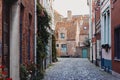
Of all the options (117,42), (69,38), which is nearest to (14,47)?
(117,42)

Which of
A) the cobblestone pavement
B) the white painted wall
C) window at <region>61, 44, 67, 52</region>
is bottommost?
the cobblestone pavement

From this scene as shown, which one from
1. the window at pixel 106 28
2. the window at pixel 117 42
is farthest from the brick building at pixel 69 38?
the window at pixel 117 42

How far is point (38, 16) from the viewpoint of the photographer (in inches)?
701

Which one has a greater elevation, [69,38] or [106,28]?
[106,28]

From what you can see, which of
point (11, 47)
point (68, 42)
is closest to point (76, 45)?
point (68, 42)

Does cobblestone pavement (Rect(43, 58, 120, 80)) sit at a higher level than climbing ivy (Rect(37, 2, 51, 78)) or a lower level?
lower

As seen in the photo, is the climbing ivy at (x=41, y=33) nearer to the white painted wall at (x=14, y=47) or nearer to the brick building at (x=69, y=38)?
the white painted wall at (x=14, y=47)

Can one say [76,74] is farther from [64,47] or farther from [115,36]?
[64,47]

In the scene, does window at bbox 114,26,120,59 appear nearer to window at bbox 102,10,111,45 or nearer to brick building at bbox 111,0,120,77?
brick building at bbox 111,0,120,77

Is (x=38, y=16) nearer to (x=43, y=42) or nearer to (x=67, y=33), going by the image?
(x=43, y=42)

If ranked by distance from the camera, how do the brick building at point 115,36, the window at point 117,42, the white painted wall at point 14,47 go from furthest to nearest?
1. the window at point 117,42
2. the brick building at point 115,36
3. the white painted wall at point 14,47

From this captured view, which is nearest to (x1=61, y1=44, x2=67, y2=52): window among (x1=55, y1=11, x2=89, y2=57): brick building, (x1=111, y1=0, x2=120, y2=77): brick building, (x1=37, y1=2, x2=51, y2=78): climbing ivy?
(x1=55, y1=11, x2=89, y2=57): brick building

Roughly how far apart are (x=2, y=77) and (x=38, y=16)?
1204cm

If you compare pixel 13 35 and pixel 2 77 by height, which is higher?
pixel 13 35
